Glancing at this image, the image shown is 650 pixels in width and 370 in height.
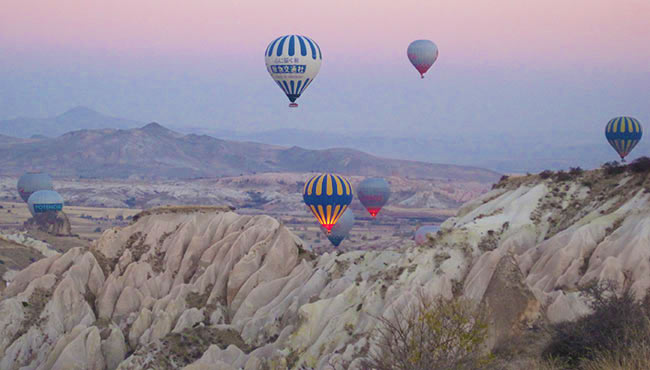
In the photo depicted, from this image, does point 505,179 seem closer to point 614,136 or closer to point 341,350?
point 341,350

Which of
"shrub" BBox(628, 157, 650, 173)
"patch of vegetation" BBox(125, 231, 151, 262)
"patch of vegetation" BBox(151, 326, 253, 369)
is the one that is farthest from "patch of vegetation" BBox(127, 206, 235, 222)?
"shrub" BBox(628, 157, 650, 173)

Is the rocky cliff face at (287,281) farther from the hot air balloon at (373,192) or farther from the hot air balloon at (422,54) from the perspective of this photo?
the hot air balloon at (373,192)

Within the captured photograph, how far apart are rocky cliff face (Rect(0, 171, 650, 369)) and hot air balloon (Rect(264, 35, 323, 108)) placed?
19.8m

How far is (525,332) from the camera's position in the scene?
1261 inches

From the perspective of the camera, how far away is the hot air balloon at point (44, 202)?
139 m

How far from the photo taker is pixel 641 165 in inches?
1761

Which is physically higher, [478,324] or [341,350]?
[478,324]

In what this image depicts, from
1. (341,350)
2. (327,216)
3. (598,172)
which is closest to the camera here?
(341,350)

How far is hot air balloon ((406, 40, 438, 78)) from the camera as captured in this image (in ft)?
302

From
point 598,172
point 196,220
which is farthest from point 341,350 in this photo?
point 196,220

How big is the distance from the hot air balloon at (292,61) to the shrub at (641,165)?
34675 millimetres

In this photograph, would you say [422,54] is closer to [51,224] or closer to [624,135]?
[624,135]

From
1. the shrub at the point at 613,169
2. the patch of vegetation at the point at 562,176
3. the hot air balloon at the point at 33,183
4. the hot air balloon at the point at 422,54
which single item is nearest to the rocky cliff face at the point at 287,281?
the patch of vegetation at the point at 562,176

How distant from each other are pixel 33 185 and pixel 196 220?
355 feet
